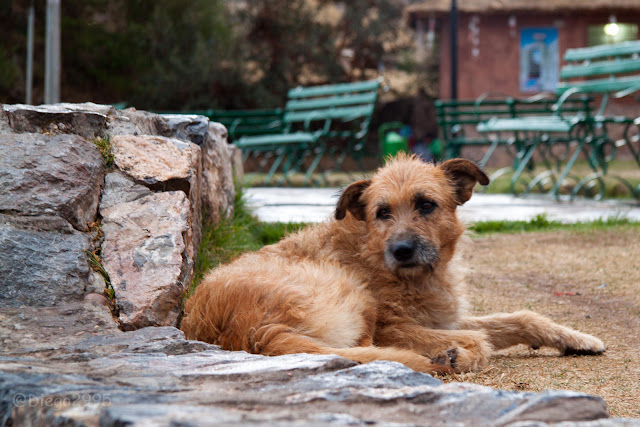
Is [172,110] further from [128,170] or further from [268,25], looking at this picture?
[128,170]

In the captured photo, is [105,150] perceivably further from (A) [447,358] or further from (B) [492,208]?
(B) [492,208]

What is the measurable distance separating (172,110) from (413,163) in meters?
17.7

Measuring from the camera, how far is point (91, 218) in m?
3.63

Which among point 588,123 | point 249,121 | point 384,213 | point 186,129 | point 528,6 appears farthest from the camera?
point 528,6

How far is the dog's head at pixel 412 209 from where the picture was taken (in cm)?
382

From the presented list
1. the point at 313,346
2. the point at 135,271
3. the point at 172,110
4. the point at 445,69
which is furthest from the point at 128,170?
the point at 445,69

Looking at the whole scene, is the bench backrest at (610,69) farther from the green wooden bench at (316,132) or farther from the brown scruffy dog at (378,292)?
the brown scruffy dog at (378,292)

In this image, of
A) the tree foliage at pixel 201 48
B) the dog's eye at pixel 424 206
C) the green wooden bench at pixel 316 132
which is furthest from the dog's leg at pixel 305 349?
the tree foliage at pixel 201 48

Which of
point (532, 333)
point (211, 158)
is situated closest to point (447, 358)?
point (532, 333)

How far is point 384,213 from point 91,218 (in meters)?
1.63

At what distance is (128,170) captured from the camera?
3908 millimetres

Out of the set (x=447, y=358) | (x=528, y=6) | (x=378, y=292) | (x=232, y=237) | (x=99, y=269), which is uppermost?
(x=528, y=6)

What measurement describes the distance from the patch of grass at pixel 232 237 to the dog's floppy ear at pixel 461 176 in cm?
121

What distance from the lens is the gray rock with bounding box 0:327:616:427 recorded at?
1.85 metres
